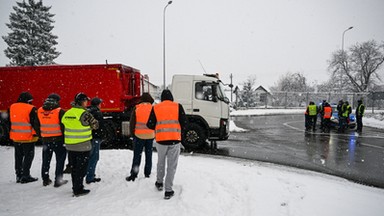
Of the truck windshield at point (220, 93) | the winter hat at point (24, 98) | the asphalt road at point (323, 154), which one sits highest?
the truck windshield at point (220, 93)

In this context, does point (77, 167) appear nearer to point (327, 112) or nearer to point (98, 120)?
point (98, 120)

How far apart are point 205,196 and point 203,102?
4414 mm

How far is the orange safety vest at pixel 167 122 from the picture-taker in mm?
3842

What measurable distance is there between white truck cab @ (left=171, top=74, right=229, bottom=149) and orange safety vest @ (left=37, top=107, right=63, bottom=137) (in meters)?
4.24

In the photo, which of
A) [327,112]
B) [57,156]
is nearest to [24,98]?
[57,156]

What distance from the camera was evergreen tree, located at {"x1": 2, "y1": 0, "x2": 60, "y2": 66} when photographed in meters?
22.2

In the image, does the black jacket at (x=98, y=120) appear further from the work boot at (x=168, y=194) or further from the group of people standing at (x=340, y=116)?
the group of people standing at (x=340, y=116)

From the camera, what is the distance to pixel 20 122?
452 centimetres

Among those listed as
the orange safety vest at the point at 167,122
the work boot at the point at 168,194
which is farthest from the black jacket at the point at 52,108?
the work boot at the point at 168,194

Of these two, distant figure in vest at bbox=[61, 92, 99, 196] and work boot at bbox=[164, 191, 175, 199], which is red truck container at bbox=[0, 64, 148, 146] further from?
work boot at bbox=[164, 191, 175, 199]

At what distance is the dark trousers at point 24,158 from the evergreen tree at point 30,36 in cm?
2205

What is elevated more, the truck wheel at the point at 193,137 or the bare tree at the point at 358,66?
the bare tree at the point at 358,66

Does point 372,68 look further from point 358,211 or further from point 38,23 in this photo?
point 38,23

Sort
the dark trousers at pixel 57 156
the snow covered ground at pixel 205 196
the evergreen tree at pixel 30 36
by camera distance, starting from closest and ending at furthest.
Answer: the snow covered ground at pixel 205 196
the dark trousers at pixel 57 156
the evergreen tree at pixel 30 36
